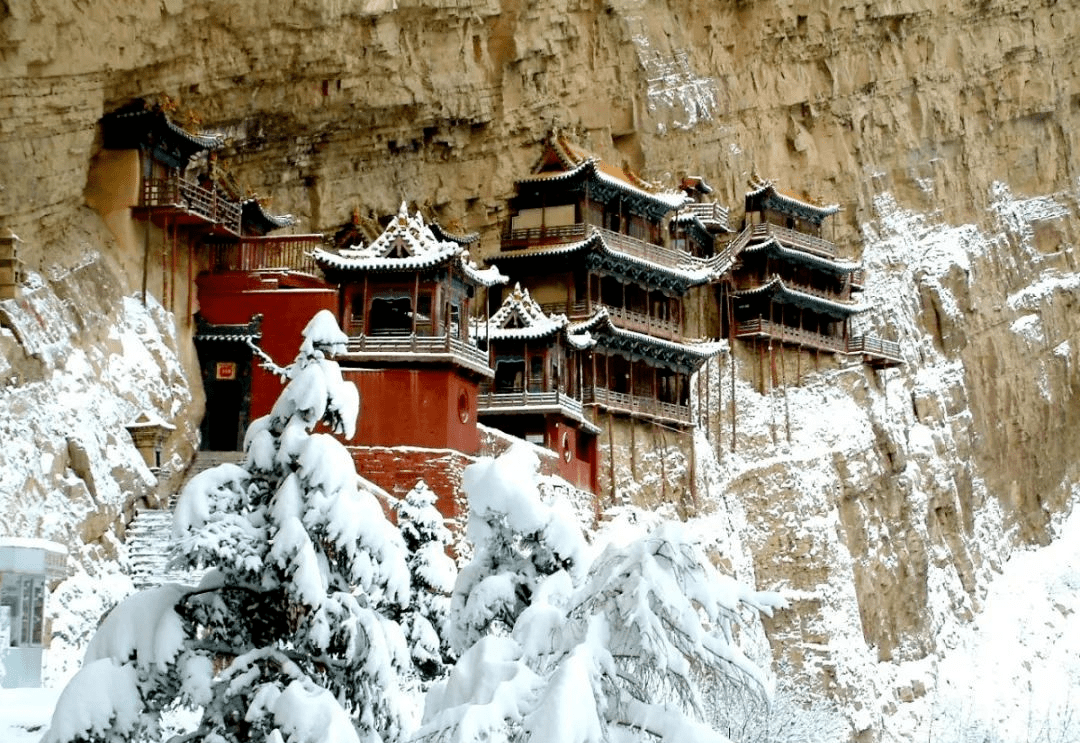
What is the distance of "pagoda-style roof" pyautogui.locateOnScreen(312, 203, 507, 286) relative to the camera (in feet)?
98.7

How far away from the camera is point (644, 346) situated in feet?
130

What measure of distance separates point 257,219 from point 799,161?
1995 cm

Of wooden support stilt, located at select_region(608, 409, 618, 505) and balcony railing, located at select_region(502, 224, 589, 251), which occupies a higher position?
balcony railing, located at select_region(502, 224, 589, 251)

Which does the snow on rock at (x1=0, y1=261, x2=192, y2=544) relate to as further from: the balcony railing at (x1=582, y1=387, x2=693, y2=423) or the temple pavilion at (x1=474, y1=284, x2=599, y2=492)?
the balcony railing at (x1=582, y1=387, x2=693, y2=423)

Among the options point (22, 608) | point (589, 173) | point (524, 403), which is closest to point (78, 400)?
point (22, 608)

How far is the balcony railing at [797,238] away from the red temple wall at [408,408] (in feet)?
59.1

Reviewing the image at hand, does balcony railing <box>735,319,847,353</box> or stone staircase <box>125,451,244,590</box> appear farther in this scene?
balcony railing <box>735,319,847,353</box>

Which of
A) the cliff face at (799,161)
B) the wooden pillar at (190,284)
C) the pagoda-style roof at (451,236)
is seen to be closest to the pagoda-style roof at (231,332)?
the wooden pillar at (190,284)

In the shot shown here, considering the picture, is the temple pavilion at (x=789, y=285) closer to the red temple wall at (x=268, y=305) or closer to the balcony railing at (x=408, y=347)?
the balcony railing at (x=408, y=347)

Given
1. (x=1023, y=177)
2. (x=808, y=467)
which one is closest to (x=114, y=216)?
(x=808, y=467)

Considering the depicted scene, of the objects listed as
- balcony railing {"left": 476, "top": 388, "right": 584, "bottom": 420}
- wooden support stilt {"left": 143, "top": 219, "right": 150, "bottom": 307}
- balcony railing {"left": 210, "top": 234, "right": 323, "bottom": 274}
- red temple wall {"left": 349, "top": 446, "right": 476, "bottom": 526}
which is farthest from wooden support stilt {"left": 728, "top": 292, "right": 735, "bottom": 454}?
wooden support stilt {"left": 143, "top": 219, "right": 150, "bottom": 307}

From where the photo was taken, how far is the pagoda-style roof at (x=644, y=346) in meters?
38.2

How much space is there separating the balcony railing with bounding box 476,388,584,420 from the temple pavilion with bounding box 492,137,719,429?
3.50m

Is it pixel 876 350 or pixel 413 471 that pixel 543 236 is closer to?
pixel 876 350
